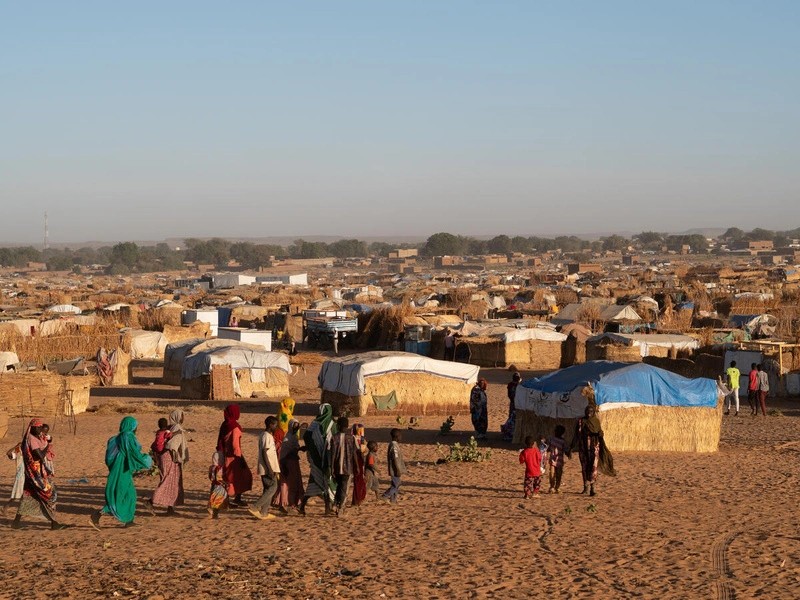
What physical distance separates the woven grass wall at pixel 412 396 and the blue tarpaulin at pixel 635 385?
4821 mm

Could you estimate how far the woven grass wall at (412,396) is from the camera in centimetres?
2150

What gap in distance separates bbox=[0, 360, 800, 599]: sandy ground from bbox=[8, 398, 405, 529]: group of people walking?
0.78 ft

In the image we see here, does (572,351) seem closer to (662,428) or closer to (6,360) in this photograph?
(6,360)

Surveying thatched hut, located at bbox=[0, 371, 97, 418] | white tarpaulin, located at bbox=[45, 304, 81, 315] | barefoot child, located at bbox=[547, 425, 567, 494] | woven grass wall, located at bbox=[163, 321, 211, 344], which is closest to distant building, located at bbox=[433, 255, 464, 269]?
white tarpaulin, located at bbox=[45, 304, 81, 315]

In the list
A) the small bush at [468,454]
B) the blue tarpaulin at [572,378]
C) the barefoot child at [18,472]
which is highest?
the blue tarpaulin at [572,378]

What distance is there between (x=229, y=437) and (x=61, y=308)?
41.7m

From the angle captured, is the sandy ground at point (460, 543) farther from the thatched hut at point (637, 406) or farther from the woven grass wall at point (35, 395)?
the woven grass wall at point (35, 395)

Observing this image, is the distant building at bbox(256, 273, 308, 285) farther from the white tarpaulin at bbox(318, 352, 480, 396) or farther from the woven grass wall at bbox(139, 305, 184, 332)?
the white tarpaulin at bbox(318, 352, 480, 396)

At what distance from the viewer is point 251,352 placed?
26.2 m

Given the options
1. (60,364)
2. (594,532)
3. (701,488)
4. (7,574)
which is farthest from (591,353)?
(7,574)

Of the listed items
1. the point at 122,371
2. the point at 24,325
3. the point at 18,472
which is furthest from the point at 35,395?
the point at 24,325

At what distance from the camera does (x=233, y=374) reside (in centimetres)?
2553

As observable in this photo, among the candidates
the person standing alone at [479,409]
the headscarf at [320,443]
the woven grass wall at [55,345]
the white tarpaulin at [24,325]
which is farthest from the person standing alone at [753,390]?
the white tarpaulin at [24,325]

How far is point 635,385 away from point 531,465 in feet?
14.1
